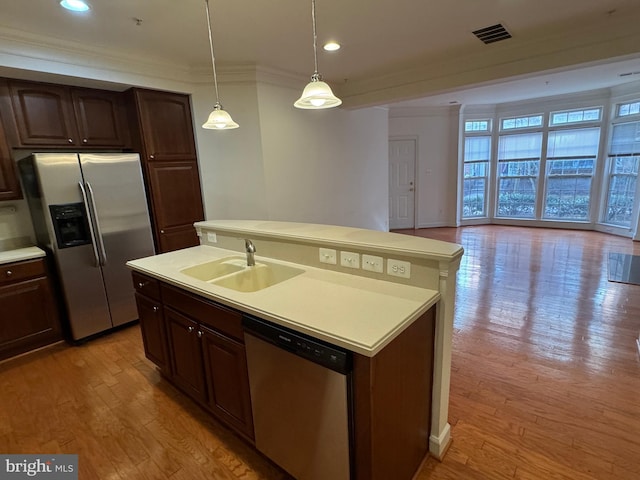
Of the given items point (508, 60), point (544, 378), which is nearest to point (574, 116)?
point (508, 60)

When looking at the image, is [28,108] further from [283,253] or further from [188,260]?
[283,253]

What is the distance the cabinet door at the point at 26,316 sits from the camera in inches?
108

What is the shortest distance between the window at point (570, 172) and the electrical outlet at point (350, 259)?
7543 mm

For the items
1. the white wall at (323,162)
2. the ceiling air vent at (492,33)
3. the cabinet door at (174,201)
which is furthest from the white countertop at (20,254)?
the ceiling air vent at (492,33)

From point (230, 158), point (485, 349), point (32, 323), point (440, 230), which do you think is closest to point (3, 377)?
point (32, 323)

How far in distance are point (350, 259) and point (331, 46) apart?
8.40 ft

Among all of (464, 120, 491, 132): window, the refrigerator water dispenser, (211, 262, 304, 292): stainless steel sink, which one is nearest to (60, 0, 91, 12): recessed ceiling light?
the refrigerator water dispenser

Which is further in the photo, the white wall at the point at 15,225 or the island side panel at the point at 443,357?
the white wall at the point at 15,225

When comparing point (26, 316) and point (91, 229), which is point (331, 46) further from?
point (26, 316)

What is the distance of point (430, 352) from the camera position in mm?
1589

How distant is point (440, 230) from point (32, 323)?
23.9ft

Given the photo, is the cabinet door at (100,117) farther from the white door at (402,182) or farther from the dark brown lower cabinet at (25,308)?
the white door at (402,182)

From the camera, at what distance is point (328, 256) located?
6.23ft

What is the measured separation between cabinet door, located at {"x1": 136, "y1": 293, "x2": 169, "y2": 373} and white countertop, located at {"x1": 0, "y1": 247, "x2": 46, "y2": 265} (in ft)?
4.15
